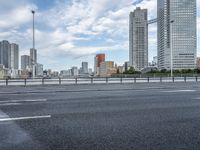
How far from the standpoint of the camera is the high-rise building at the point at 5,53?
155 meters

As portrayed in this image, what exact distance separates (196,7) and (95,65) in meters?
112

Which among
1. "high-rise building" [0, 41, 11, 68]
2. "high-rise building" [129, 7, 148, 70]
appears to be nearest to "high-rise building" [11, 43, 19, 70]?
"high-rise building" [0, 41, 11, 68]

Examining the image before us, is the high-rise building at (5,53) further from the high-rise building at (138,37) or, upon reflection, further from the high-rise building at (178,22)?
the high-rise building at (178,22)

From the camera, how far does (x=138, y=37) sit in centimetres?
9081

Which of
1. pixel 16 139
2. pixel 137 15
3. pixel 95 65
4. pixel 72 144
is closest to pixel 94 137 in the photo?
pixel 72 144

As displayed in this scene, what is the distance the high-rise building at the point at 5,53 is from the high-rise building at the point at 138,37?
271 feet

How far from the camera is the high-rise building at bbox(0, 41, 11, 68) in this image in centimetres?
15530

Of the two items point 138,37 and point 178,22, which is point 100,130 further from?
point 138,37

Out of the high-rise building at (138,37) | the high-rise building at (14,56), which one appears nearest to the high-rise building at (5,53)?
the high-rise building at (14,56)

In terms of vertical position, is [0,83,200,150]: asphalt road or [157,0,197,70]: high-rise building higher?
[157,0,197,70]: high-rise building

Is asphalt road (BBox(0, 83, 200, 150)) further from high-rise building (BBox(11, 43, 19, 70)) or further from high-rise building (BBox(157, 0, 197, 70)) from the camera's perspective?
high-rise building (BBox(11, 43, 19, 70))

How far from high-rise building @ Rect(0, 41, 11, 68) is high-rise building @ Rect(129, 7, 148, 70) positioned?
3257 inches

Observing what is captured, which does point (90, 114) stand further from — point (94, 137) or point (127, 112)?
point (94, 137)

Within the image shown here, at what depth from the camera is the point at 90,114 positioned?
8.06m
